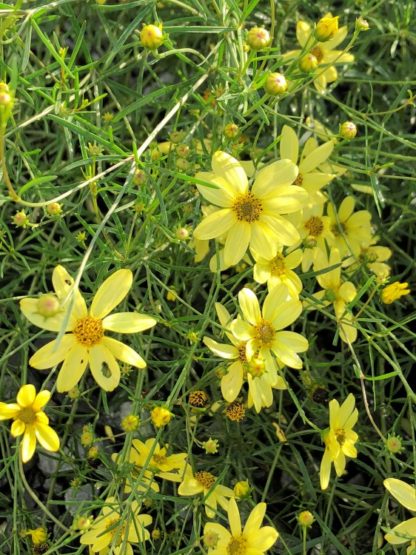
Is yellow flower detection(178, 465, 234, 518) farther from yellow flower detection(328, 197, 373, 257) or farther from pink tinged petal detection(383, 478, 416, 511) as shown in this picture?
yellow flower detection(328, 197, 373, 257)

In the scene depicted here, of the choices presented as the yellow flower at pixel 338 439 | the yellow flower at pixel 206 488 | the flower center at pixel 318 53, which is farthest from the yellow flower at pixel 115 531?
the flower center at pixel 318 53

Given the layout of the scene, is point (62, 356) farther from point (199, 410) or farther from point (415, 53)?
point (415, 53)

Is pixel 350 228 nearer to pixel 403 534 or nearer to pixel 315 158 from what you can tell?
pixel 315 158

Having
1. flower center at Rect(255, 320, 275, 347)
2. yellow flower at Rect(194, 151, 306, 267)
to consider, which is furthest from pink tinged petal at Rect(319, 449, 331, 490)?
yellow flower at Rect(194, 151, 306, 267)

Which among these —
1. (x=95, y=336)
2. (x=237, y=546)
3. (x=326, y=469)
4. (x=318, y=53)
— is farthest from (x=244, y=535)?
(x=318, y=53)

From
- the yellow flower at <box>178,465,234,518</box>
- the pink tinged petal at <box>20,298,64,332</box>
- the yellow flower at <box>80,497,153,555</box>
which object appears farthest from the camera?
the yellow flower at <box>178,465,234,518</box>

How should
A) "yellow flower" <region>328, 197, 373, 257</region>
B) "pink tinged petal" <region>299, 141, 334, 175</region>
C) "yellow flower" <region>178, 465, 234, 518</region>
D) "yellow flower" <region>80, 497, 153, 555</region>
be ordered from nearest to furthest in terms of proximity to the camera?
"yellow flower" <region>80, 497, 153, 555</region>
"yellow flower" <region>178, 465, 234, 518</region>
"pink tinged petal" <region>299, 141, 334, 175</region>
"yellow flower" <region>328, 197, 373, 257</region>
